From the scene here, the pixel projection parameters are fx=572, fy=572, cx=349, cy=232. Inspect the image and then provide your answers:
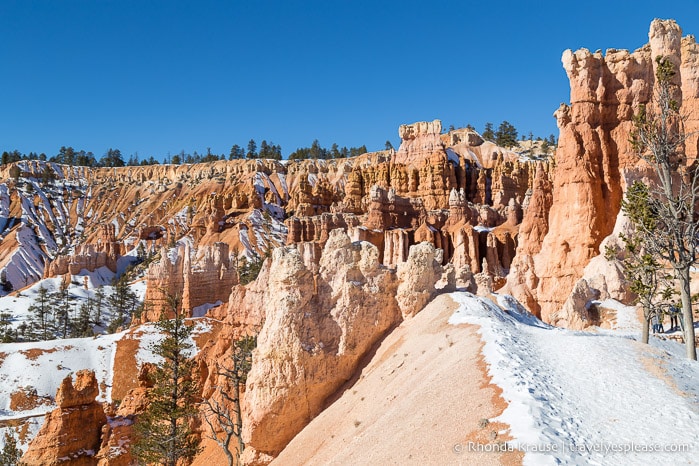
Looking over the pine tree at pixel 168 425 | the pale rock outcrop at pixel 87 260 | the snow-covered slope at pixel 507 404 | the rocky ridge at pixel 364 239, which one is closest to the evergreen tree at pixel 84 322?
the rocky ridge at pixel 364 239

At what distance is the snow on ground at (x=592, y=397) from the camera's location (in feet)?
26.3

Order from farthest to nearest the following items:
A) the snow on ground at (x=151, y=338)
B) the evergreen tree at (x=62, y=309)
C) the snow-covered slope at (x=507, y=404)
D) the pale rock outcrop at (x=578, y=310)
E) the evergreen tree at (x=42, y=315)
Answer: the evergreen tree at (x=62, y=309), the evergreen tree at (x=42, y=315), the snow on ground at (x=151, y=338), the pale rock outcrop at (x=578, y=310), the snow-covered slope at (x=507, y=404)

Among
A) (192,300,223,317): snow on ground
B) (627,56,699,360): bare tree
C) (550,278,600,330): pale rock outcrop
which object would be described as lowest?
(192,300,223,317): snow on ground

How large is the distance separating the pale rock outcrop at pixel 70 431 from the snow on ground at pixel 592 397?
20.6 m

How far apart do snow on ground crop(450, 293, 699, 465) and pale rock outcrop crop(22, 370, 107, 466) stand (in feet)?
67.6

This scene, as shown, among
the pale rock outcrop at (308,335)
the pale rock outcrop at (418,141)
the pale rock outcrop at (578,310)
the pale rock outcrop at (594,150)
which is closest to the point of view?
the pale rock outcrop at (308,335)

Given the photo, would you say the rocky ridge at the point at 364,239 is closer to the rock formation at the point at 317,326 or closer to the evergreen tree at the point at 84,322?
the rock formation at the point at 317,326

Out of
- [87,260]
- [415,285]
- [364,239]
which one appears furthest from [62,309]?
[415,285]

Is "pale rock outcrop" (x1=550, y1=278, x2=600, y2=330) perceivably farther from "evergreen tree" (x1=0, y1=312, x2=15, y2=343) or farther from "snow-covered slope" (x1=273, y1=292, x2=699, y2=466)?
"evergreen tree" (x1=0, y1=312, x2=15, y2=343)

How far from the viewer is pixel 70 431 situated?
25797 mm

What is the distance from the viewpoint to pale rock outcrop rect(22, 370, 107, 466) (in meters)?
25.4

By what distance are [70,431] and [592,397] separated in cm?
2399

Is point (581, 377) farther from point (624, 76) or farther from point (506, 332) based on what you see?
point (624, 76)

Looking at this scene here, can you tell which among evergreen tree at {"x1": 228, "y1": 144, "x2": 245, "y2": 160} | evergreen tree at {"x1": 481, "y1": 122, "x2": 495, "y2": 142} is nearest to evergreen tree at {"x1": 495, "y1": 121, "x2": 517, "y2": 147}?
evergreen tree at {"x1": 481, "y1": 122, "x2": 495, "y2": 142}
